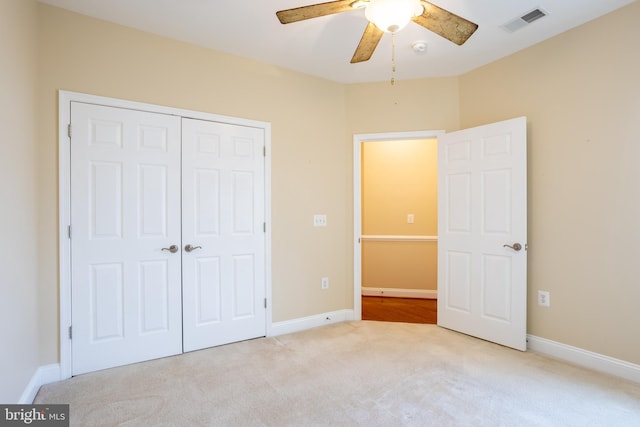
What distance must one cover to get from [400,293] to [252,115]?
11.3 ft

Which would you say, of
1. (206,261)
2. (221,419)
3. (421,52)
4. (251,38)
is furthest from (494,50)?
(221,419)

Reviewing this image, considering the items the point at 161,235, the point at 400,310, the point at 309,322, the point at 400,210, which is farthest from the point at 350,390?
the point at 400,210

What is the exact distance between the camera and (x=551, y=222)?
289 cm

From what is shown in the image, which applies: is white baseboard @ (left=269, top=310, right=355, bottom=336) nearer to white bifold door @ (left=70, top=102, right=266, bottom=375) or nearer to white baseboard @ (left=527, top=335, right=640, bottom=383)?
white bifold door @ (left=70, top=102, right=266, bottom=375)

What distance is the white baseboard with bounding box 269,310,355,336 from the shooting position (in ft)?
11.0

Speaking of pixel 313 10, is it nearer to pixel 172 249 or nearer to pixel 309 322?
pixel 172 249

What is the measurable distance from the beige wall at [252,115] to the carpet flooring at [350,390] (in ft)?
2.11

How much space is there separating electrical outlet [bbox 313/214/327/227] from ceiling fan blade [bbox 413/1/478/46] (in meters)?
2.09

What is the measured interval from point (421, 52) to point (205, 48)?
197 centimetres

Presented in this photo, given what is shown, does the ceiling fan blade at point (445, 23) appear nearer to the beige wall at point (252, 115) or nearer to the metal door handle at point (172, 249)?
the beige wall at point (252, 115)

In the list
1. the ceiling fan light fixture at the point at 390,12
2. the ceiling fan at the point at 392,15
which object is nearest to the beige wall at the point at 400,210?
the ceiling fan at the point at 392,15

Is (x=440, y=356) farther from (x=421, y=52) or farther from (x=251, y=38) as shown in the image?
(x=251, y=38)

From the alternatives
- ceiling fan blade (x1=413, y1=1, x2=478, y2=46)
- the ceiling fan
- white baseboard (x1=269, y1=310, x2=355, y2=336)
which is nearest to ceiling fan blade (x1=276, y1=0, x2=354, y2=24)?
the ceiling fan

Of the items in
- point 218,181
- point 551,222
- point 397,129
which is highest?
point 397,129
